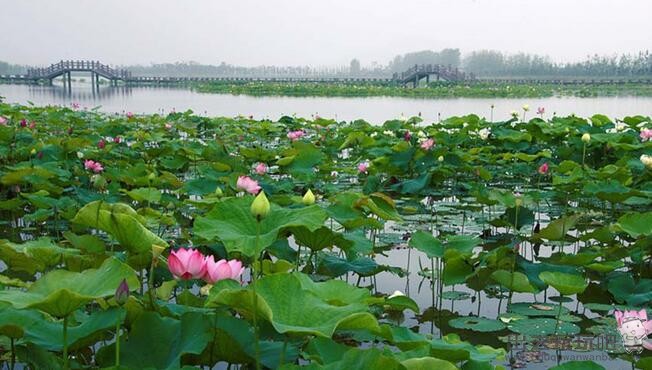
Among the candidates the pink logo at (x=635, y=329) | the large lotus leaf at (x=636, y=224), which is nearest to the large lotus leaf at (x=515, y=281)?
the large lotus leaf at (x=636, y=224)

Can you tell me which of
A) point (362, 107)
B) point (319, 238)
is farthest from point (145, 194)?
point (362, 107)

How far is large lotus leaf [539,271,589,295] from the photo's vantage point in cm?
172

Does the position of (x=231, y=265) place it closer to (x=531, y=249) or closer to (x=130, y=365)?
(x=130, y=365)

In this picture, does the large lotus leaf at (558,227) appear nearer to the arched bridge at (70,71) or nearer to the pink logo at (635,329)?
the pink logo at (635,329)

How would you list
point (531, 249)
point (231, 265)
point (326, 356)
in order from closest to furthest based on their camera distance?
point (326, 356) < point (231, 265) < point (531, 249)

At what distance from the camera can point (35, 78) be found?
1380 inches

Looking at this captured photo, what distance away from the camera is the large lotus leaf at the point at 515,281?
6.58 feet

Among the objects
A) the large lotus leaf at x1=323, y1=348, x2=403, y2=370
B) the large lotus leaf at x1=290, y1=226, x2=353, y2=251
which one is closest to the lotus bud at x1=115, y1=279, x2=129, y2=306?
the large lotus leaf at x1=323, y1=348, x2=403, y2=370

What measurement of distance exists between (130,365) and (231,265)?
0.24m

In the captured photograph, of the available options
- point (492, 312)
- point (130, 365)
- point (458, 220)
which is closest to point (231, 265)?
point (130, 365)

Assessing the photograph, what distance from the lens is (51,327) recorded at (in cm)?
116

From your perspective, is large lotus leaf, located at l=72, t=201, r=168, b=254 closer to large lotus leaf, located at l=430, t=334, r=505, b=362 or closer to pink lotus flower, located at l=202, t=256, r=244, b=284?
pink lotus flower, located at l=202, t=256, r=244, b=284

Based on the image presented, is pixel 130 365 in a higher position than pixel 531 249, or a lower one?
higher

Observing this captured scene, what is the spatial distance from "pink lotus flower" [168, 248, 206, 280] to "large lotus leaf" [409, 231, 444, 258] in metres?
1.02
